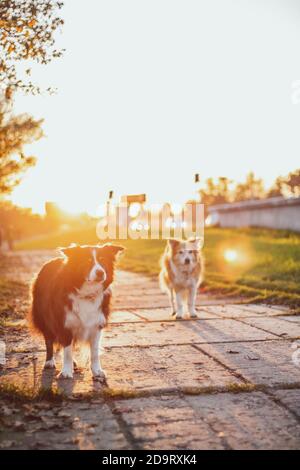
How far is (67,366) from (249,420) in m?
1.97

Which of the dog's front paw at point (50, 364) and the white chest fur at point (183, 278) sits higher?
the white chest fur at point (183, 278)

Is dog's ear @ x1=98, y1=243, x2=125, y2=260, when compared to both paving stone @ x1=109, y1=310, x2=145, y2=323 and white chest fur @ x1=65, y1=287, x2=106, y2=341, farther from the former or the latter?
paving stone @ x1=109, y1=310, x2=145, y2=323

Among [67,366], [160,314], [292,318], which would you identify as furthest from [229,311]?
[67,366]

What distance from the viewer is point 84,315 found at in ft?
18.0

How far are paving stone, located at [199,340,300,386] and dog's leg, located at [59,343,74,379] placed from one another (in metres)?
1.57

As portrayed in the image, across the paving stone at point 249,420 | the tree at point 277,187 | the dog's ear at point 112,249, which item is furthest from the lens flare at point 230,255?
the tree at point 277,187

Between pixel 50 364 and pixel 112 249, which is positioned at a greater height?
pixel 112 249

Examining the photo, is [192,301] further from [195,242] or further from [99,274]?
[99,274]

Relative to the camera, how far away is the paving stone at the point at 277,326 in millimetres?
7418

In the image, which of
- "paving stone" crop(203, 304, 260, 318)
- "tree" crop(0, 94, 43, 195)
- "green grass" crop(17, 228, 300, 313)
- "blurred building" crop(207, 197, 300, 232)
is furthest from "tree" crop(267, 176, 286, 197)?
"paving stone" crop(203, 304, 260, 318)

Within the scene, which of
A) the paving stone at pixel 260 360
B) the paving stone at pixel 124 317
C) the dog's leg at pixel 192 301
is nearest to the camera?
the paving stone at pixel 260 360

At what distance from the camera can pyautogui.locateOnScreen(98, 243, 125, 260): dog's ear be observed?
5.67m

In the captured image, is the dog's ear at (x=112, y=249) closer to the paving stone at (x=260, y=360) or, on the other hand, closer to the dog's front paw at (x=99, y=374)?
the dog's front paw at (x=99, y=374)

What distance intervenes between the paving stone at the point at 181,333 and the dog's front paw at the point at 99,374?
142cm
